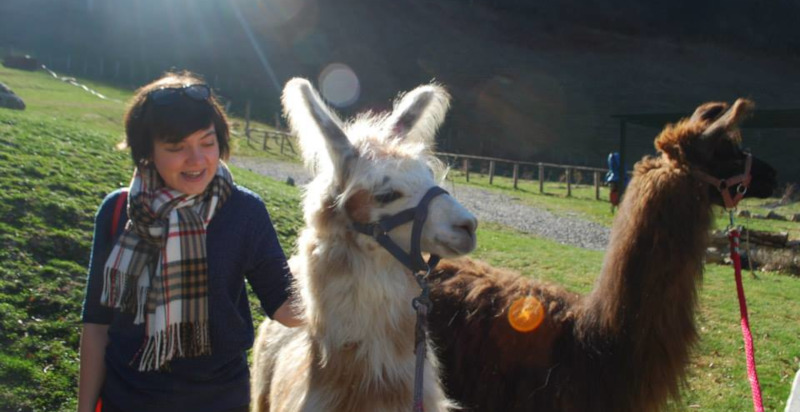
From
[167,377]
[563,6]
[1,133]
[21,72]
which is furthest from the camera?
[563,6]

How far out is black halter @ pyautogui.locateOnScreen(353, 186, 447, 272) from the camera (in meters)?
2.08

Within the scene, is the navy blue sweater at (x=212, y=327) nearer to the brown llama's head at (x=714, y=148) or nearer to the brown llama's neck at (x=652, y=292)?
the brown llama's neck at (x=652, y=292)

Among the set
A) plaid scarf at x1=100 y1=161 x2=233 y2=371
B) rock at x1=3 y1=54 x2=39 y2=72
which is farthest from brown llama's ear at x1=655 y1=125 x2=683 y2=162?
rock at x1=3 y1=54 x2=39 y2=72

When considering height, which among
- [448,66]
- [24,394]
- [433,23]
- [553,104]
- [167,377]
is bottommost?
[24,394]

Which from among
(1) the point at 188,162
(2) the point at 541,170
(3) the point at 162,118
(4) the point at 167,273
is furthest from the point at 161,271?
(2) the point at 541,170

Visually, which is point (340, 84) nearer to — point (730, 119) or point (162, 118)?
point (730, 119)

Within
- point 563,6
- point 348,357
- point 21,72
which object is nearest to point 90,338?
point 348,357

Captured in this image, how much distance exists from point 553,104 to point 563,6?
1454 cm

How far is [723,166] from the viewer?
10.7 ft

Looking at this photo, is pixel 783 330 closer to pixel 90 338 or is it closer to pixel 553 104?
pixel 90 338

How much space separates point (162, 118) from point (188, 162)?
6.3 inches

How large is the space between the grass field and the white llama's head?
0.49 meters

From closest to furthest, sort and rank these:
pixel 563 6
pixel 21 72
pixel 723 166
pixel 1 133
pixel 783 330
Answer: pixel 723 166 < pixel 783 330 < pixel 1 133 < pixel 21 72 < pixel 563 6

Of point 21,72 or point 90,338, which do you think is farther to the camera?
point 21,72
